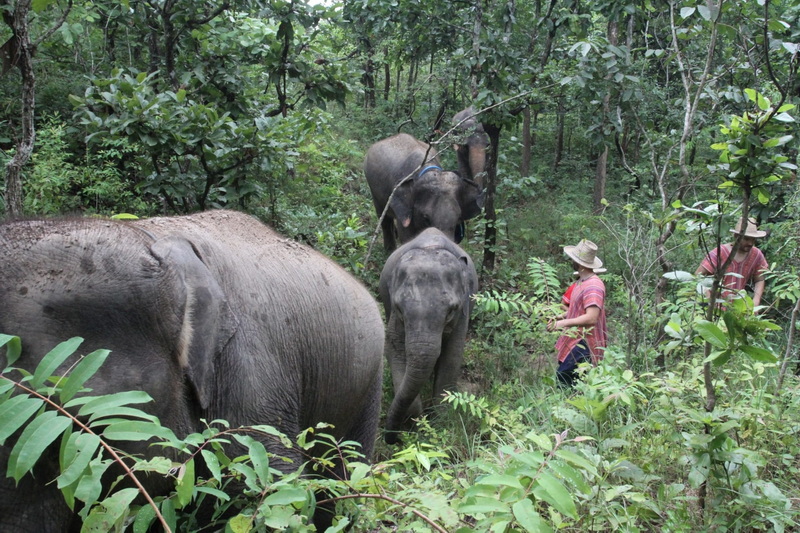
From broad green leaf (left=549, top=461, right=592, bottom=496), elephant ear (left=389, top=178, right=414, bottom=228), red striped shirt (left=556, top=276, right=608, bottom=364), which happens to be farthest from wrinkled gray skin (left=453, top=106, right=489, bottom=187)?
broad green leaf (left=549, top=461, right=592, bottom=496)

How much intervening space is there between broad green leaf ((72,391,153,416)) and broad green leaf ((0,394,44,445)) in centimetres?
6

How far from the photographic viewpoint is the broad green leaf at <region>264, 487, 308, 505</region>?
1.37 meters

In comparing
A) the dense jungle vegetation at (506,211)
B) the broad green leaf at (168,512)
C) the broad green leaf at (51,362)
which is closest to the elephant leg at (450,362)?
the dense jungle vegetation at (506,211)

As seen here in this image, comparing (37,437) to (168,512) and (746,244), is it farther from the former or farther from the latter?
(746,244)

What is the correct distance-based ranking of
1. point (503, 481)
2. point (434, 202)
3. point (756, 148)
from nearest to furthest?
point (503, 481), point (756, 148), point (434, 202)

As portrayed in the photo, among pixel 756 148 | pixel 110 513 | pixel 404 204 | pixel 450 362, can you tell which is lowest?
pixel 450 362

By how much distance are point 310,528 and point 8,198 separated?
2.58 m

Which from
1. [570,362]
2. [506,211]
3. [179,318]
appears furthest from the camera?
[506,211]

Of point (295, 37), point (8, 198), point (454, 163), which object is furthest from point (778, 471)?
point (454, 163)

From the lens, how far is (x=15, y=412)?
126 centimetres

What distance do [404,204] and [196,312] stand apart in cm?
619

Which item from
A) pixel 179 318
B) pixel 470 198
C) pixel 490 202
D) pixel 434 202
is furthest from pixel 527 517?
pixel 470 198

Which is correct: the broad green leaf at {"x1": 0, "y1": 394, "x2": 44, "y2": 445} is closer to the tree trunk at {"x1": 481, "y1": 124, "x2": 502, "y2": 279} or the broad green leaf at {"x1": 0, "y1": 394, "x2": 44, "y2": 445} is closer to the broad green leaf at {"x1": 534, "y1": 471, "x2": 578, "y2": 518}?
the broad green leaf at {"x1": 534, "y1": 471, "x2": 578, "y2": 518}

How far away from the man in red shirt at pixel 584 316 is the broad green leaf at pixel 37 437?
12.1ft
